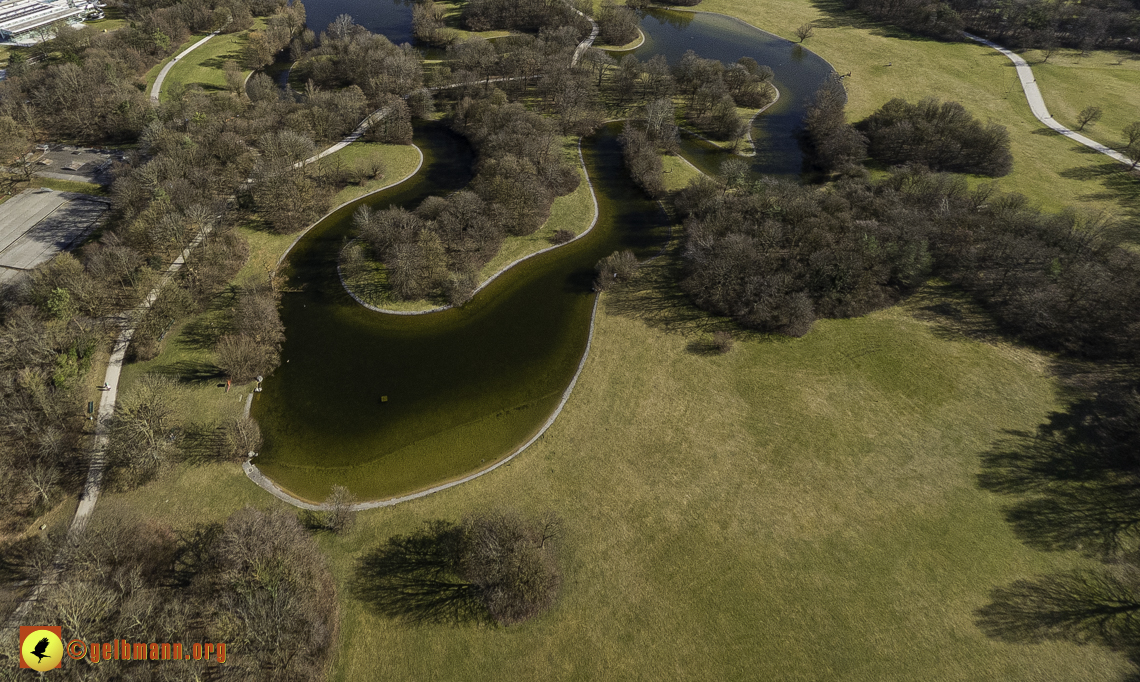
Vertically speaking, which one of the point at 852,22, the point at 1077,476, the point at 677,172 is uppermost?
the point at 852,22

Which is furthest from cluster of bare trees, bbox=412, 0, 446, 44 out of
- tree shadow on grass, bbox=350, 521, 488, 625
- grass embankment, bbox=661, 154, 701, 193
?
tree shadow on grass, bbox=350, 521, 488, 625

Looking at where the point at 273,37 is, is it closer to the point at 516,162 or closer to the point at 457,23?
the point at 457,23

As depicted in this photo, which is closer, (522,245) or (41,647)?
(41,647)

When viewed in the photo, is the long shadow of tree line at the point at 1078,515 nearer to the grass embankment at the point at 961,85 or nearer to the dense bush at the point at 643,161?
the grass embankment at the point at 961,85

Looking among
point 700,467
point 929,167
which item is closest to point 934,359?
point 700,467

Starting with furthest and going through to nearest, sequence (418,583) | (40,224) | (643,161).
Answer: (643,161), (40,224), (418,583)

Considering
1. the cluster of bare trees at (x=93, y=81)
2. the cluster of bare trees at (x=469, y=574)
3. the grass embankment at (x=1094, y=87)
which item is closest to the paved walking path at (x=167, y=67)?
the cluster of bare trees at (x=93, y=81)

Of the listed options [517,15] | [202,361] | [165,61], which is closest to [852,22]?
[517,15]
